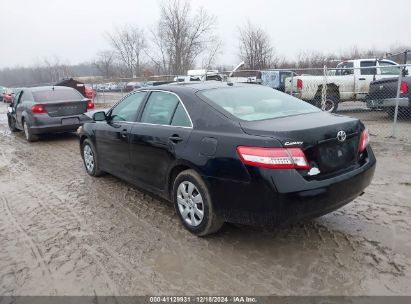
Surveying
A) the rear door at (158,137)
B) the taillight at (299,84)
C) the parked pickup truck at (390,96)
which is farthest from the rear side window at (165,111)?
the taillight at (299,84)

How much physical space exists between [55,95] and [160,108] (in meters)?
6.79

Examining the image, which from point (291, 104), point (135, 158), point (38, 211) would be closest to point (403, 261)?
point (291, 104)

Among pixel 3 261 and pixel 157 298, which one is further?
pixel 3 261

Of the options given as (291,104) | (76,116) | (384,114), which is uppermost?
(291,104)

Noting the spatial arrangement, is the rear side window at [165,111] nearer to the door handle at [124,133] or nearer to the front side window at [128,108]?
the front side window at [128,108]

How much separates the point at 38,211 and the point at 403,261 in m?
4.18

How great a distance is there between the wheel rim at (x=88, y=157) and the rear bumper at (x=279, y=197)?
327 cm

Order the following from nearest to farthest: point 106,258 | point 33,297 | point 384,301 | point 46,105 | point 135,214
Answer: point 384,301, point 33,297, point 106,258, point 135,214, point 46,105

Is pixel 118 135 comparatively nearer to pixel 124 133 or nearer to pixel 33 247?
pixel 124 133

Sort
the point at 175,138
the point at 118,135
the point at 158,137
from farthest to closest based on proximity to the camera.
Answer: the point at 118,135, the point at 158,137, the point at 175,138

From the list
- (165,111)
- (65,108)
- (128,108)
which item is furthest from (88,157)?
(65,108)

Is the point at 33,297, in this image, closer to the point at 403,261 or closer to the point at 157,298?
the point at 157,298

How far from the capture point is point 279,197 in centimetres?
293

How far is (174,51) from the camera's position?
3975 centimetres
